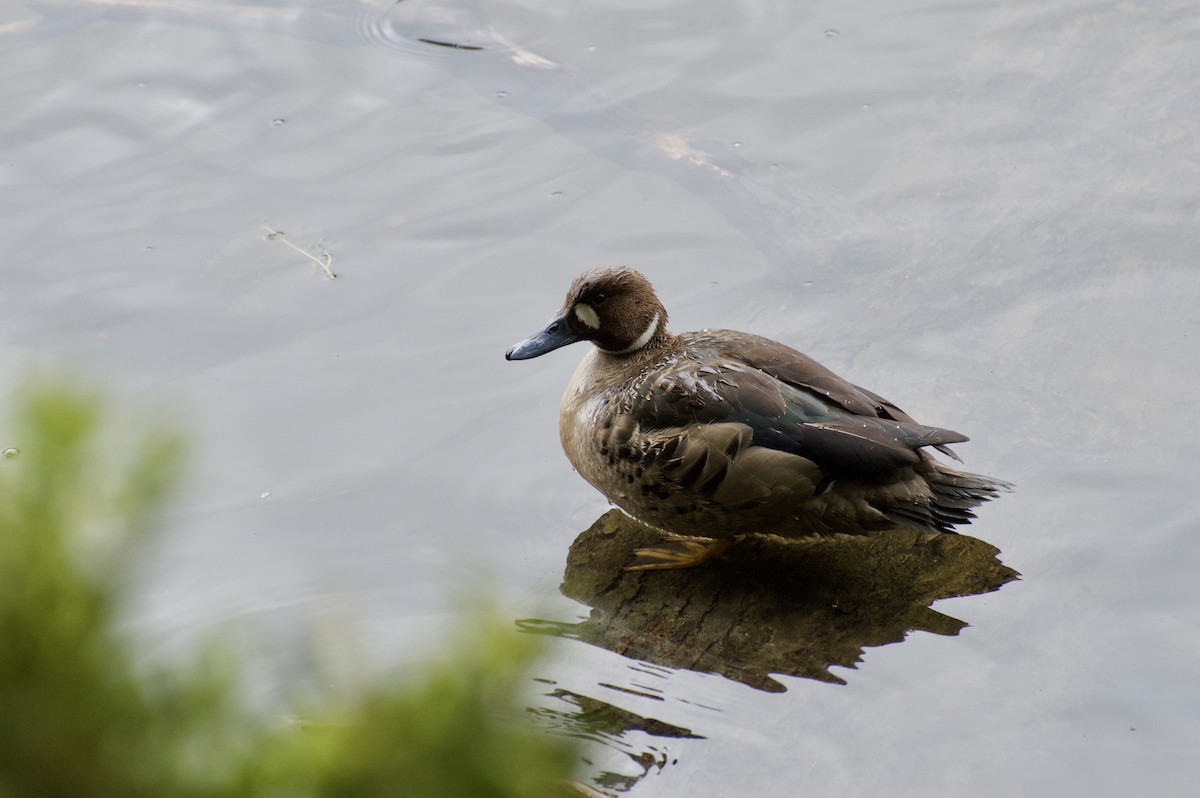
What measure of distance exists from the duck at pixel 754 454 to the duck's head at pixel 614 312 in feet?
0.66

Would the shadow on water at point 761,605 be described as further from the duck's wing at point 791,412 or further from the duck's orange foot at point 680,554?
the duck's wing at point 791,412

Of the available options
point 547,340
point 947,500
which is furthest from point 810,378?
point 547,340

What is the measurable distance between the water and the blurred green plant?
1.67 metres

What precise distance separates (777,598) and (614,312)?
52.1 inches

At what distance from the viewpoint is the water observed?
4.00m

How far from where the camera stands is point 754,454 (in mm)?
4293

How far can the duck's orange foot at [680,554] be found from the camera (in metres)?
4.68

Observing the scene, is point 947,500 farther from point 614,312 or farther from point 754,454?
point 614,312

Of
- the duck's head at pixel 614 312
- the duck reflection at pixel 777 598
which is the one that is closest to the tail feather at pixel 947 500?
the duck reflection at pixel 777 598

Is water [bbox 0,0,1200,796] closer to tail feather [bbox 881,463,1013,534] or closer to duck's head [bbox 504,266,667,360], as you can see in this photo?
tail feather [bbox 881,463,1013,534]

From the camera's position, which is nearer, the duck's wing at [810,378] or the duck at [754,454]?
the duck at [754,454]

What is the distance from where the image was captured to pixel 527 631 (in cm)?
111

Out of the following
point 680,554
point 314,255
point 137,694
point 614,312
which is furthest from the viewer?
point 314,255

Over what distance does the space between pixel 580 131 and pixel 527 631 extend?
646cm
